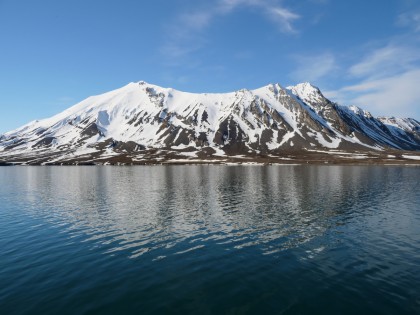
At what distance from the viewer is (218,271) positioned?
1077 inches

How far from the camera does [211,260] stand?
30156 millimetres

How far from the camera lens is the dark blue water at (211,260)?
851 inches

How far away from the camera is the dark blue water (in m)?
21.6

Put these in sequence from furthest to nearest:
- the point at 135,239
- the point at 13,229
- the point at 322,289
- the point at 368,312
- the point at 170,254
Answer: the point at 13,229, the point at 135,239, the point at 170,254, the point at 322,289, the point at 368,312

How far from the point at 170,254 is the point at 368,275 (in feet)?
60.3

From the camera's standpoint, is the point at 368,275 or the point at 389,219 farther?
the point at 389,219

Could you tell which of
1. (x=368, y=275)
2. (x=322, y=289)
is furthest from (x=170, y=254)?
(x=368, y=275)

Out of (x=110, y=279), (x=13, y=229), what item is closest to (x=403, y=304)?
(x=110, y=279)

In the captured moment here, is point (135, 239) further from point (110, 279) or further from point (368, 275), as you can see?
point (368, 275)

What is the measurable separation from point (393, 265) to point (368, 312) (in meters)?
10.3

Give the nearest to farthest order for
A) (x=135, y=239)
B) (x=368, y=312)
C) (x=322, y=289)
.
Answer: (x=368, y=312) < (x=322, y=289) < (x=135, y=239)

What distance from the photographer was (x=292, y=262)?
29.3m

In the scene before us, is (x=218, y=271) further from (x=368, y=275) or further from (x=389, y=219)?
(x=389, y=219)

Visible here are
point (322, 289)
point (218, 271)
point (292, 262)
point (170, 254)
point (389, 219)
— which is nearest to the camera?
point (322, 289)
